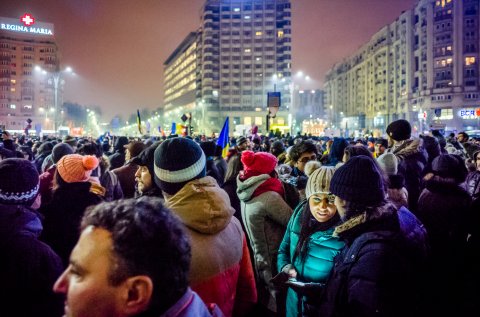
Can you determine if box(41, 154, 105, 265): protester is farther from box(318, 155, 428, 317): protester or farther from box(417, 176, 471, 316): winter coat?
box(417, 176, 471, 316): winter coat

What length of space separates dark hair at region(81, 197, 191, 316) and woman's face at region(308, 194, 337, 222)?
2130 millimetres

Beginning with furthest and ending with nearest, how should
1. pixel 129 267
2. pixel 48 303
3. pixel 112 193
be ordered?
pixel 112 193
pixel 48 303
pixel 129 267

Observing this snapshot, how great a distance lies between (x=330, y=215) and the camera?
11.9 feet

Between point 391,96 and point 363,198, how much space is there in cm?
13363

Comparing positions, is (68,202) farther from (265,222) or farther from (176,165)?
(265,222)

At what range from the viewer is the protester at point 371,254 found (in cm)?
253

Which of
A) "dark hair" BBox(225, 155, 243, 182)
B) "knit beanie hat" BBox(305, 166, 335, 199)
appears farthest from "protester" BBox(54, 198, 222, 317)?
"dark hair" BBox(225, 155, 243, 182)

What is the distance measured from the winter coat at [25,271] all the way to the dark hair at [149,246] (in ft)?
4.28

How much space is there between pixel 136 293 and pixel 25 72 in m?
169

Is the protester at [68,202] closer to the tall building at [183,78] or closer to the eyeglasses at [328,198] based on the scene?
the eyeglasses at [328,198]

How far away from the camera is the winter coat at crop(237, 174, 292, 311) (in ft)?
15.2

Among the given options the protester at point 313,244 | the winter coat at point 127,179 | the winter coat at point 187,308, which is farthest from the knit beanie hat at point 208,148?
the winter coat at point 187,308

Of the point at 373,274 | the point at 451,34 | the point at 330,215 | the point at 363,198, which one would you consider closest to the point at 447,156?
the point at 330,215

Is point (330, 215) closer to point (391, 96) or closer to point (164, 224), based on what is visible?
point (164, 224)
